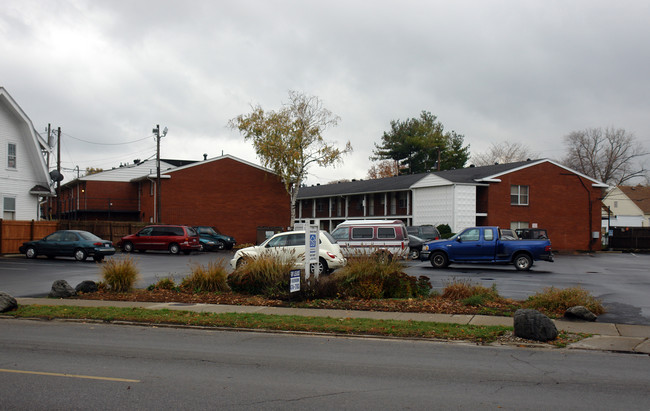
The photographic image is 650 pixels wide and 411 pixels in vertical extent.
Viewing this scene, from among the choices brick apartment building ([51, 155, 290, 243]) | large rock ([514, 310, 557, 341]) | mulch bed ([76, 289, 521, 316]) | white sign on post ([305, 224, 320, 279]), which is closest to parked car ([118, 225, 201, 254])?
brick apartment building ([51, 155, 290, 243])

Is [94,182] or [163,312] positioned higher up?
[94,182]

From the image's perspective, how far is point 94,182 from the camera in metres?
53.7

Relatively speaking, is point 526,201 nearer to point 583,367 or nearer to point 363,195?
point 363,195

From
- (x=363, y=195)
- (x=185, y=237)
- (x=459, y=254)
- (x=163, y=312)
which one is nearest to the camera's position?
(x=163, y=312)

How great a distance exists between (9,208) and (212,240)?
1299cm

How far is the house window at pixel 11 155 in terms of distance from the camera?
111 ft

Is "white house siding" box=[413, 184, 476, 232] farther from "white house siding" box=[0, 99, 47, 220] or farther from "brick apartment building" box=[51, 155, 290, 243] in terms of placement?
"white house siding" box=[0, 99, 47, 220]

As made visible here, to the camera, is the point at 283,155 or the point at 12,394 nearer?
the point at 12,394

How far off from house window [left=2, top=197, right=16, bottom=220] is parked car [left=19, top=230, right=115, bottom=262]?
4576 millimetres

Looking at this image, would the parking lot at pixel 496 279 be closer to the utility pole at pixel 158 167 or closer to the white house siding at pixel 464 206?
the utility pole at pixel 158 167

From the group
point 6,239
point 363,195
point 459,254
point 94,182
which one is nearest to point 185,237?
point 6,239

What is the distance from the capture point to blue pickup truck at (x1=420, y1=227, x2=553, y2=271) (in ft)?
78.2

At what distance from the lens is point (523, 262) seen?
24.0 meters

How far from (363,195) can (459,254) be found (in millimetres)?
34135
